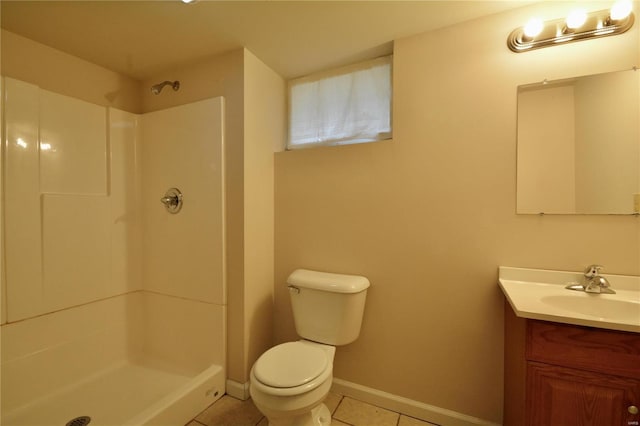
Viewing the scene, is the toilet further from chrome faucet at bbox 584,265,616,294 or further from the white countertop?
chrome faucet at bbox 584,265,616,294

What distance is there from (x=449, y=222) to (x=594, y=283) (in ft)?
2.04

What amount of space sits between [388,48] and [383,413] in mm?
2183

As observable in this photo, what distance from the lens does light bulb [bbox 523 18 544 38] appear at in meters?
1.23

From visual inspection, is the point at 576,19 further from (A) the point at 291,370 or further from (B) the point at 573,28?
(A) the point at 291,370

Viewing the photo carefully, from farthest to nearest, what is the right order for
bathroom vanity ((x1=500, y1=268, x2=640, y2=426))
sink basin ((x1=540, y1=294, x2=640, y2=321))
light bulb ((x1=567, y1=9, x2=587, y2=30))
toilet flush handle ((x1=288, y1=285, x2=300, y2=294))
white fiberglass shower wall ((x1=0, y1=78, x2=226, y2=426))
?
toilet flush handle ((x1=288, y1=285, x2=300, y2=294)), white fiberglass shower wall ((x1=0, y1=78, x2=226, y2=426)), light bulb ((x1=567, y1=9, x2=587, y2=30)), sink basin ((x1=540, y1=294, x2=640, y2=321)), bathroom vanity ((x1=500, y1=268, x2=640, y2=426))

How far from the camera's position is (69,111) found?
5.33ft

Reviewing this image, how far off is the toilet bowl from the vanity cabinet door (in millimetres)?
813

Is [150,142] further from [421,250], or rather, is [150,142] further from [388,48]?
[421,250]

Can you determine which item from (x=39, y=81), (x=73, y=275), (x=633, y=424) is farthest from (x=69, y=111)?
(x=633, y=424)

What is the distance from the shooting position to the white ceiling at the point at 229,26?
1297 mm

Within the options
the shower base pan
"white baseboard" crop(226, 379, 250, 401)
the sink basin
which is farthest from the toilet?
the sink basin

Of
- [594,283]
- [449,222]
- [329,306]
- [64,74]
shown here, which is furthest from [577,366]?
[64,74]

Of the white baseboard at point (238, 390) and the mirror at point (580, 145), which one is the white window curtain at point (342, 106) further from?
the white baseboard at point (238, 390)

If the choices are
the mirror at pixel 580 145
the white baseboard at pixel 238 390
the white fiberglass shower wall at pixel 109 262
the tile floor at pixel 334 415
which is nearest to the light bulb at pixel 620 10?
the mirror at pixel 580 145
